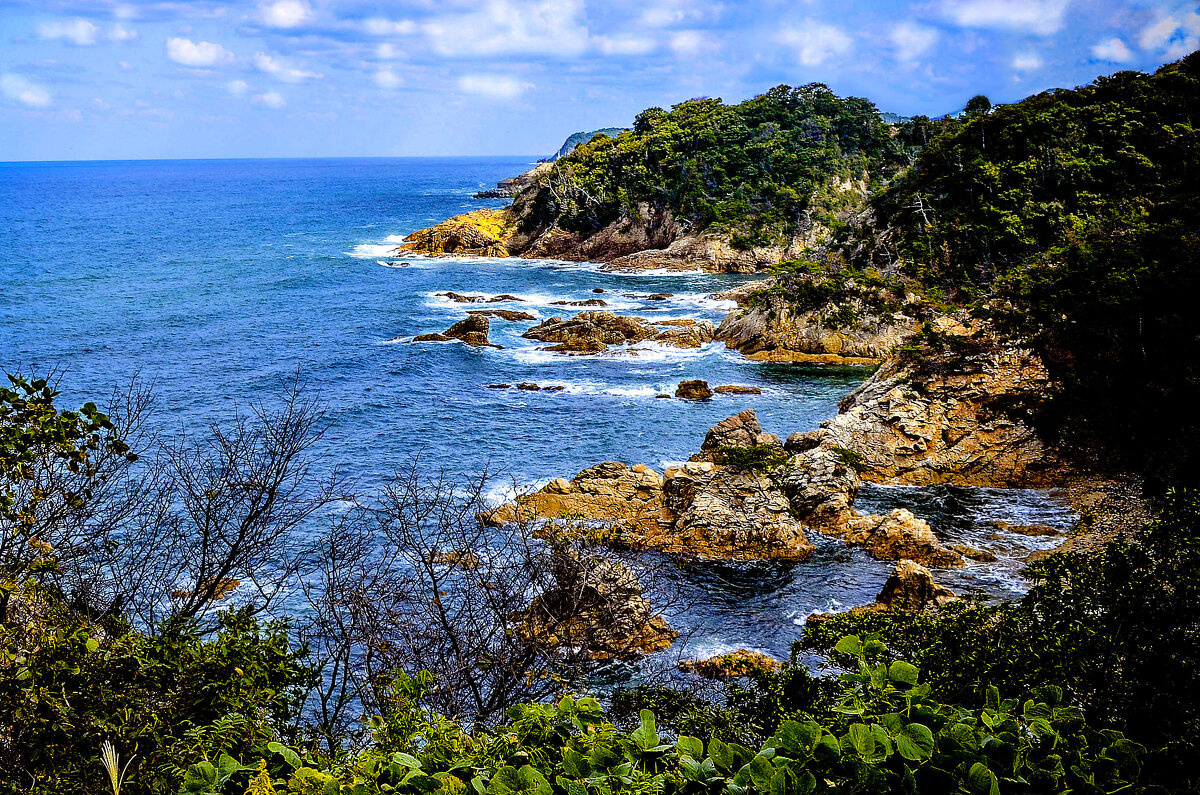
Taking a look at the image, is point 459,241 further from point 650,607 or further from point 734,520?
point 650,607

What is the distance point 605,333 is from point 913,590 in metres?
37.0

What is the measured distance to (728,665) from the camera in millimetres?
21094

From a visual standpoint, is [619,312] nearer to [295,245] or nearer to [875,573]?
[875,573]

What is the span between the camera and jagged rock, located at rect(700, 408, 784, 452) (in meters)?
34.1

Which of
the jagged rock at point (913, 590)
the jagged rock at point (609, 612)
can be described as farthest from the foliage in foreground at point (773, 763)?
the jagged rock at point (913, 590)

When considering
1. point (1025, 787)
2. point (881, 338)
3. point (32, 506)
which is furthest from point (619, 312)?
point (1025, 787)

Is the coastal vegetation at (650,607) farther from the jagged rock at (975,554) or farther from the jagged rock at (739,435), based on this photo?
the jagged rock at (975,554)

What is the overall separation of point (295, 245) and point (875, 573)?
318 feet

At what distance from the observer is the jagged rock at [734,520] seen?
90.3 ft

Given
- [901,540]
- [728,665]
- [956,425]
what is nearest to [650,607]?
[728,665]

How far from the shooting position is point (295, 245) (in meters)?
106

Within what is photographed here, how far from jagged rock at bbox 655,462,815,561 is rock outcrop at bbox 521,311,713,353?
2651 cm

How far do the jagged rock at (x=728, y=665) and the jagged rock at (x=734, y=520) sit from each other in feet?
20.1

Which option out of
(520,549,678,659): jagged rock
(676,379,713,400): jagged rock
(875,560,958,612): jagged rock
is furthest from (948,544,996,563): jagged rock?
(676,379,713,400): jagged rock
